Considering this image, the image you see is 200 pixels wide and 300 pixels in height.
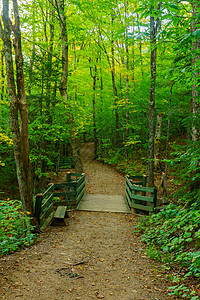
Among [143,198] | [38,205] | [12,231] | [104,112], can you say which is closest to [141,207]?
[143,198]

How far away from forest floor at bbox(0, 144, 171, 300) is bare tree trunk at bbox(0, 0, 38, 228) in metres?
1.42

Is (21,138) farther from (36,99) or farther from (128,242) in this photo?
(128,242)

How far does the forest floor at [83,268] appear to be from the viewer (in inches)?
128

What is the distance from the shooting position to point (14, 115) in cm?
578

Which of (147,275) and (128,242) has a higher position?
(147,275)

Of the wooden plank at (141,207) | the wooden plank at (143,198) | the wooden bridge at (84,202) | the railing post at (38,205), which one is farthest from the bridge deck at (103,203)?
the railing post at (38,205)

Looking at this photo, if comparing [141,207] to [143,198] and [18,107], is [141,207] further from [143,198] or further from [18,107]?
[18,107]

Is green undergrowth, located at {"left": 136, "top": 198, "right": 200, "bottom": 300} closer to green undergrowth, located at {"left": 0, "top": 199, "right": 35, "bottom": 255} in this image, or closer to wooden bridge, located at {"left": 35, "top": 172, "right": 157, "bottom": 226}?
wooden bridge, located at {"left": 35, "top": 172, "right": 157, "bottom": 226}

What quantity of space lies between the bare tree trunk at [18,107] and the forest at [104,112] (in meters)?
0.03

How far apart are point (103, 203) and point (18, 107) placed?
20.9ft

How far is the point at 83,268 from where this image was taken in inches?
165

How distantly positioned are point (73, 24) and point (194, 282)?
44.8ft

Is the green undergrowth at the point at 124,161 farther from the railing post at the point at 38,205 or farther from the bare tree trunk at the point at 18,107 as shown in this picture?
the bare tree trunk at the point at 18,107

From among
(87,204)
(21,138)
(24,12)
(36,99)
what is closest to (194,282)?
(21,138)
